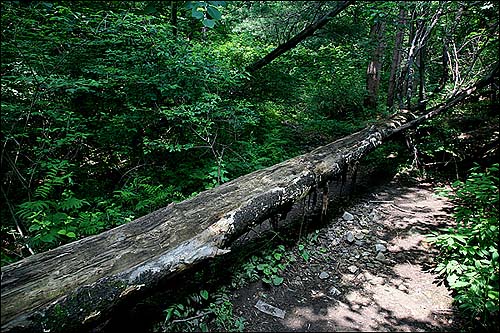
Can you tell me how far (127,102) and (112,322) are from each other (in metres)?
3.55

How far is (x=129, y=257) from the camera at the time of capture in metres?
2.52

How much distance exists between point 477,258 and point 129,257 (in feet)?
12.1

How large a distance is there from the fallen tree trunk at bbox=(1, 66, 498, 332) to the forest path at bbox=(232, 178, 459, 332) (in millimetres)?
833

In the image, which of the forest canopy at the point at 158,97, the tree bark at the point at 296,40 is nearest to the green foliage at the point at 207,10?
the forest canopy at the point at 158,97

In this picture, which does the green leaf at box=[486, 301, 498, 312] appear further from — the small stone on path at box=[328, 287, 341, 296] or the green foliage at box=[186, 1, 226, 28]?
the green foliage at box=[186, 1, 226, 28]

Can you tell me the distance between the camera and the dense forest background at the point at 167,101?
375 cm

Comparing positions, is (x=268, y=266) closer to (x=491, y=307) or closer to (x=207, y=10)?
(x=491, y=307)

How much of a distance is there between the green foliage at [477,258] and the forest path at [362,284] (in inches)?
10.8

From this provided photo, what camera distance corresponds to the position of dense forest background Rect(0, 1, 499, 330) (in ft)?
12.3

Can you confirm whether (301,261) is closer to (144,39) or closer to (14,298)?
(14,298)

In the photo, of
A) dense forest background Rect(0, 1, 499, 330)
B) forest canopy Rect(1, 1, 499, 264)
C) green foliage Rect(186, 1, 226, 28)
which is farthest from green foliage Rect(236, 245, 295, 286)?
green foliage Rect(186, 1, 226, 28)

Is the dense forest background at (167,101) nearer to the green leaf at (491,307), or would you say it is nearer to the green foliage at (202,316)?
the green foliage at (202,316)

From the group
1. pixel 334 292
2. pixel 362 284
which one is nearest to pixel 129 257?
pixel 334 292

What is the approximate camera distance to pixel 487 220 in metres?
3.11
